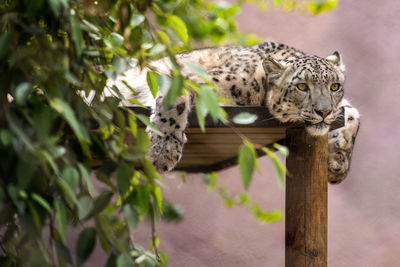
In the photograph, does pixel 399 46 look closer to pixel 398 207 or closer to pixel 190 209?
pixel 398 207

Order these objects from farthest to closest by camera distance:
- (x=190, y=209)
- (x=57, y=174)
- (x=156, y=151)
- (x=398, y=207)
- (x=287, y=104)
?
(x=190, y=209)
(x=398, y=207)
(x=287, y=104)
(x=156, y=151)
(x=57, y=174)

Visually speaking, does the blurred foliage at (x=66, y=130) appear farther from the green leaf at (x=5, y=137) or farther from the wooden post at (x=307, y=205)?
the wooden post at (x=307, y=205)

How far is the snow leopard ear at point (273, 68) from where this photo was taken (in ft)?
7.88

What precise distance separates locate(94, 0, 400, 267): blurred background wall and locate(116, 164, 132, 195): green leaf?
3367mm

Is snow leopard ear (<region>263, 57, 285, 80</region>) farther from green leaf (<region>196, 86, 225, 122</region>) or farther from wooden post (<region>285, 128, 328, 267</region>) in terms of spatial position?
green leaf (<region>196, 86, 225, 122</region>)

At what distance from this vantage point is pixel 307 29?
4.79 metres

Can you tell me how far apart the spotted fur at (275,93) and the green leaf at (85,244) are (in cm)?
93

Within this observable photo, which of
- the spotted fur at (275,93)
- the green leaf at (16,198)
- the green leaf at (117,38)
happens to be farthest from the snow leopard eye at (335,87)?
the green leaf at (16,198)

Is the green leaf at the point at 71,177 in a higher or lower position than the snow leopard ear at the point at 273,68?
higher

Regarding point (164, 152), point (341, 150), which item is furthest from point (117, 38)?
point (341, 150)

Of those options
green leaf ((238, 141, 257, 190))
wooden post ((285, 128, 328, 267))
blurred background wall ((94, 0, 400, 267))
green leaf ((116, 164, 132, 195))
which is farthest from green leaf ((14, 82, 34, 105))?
blurred background wall ((94, 0, 400, 267))

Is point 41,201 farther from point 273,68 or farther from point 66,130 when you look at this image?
point 273,68

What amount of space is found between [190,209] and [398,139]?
1568 millimetres

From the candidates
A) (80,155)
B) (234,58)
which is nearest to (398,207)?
(234,58)
